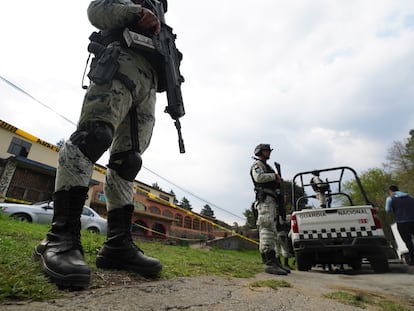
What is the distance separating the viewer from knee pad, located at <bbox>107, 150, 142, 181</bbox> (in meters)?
1.62

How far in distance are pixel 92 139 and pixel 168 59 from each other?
2.78 ft

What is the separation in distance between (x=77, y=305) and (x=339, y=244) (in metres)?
3.95

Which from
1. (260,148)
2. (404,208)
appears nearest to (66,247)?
(260,148)

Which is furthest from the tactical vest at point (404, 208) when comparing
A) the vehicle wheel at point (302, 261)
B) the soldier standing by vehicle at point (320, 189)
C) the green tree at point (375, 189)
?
the green tree at point (375, 189)

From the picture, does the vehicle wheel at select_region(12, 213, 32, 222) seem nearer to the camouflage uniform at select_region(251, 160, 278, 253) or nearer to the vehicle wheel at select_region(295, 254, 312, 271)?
the camouflage uniform at select_region(251, 160, 278, 253)

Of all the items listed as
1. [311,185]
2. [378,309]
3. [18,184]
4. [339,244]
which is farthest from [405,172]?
[18,184]

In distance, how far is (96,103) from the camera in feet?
4.47

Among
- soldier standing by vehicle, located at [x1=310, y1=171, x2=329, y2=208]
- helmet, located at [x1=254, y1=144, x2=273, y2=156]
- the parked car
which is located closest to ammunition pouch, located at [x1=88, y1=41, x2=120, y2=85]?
helmet, located at [x1=254, y1=144, x2=273, y2=156]

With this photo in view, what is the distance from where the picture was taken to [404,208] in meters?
4.90

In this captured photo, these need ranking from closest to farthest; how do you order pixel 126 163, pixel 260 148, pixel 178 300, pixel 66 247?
→ pixel 178 300 < pixel 66 247 < pixel 126 163 < pixel 260 148

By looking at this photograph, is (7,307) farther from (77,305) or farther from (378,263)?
(378,263)

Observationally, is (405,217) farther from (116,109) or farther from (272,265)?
(116,109)

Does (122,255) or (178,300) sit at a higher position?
(122,255)

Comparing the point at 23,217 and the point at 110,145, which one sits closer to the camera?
the point at 110,145
